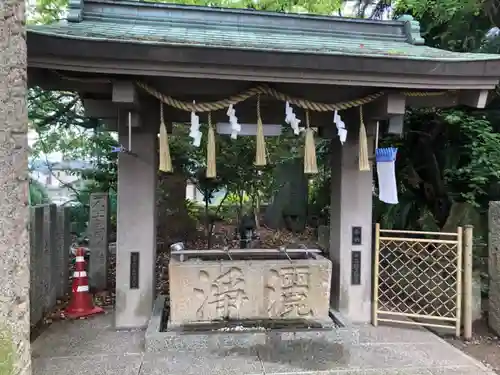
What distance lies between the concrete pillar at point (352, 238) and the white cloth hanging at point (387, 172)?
33 cm

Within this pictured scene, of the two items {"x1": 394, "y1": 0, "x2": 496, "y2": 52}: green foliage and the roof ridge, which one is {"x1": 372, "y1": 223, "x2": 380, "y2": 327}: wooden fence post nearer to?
the roof ridge

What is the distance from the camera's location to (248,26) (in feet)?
19.6

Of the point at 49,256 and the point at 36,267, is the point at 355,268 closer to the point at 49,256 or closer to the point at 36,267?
the point at 36,267

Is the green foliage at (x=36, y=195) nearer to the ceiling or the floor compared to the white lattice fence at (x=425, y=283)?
nearer to the ceiling

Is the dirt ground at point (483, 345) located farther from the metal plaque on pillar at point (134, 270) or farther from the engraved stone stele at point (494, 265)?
the metal plaque on pillar at point (134, 270)

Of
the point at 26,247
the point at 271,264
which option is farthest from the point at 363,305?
the point at 26,247

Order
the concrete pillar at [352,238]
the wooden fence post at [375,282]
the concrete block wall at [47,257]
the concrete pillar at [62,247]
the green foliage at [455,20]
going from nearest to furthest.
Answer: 1. the concrete block wall at [47,257]
2. the wooden fence post at [375,282]
3. the concrete pillar at [352,238]
4. the concrete pillar at [62,247]
5. the green foliage at [455,20]

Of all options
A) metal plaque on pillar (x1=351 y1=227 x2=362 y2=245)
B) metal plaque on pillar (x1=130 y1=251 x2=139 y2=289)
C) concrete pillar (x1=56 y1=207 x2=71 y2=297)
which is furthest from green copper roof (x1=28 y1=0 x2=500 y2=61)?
concrete pillar (x1=56 y1=207 x2=71 y2=297)

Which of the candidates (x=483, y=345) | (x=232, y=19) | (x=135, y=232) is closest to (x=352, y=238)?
(x=483, y=345)

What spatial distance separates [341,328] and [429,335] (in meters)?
1.37

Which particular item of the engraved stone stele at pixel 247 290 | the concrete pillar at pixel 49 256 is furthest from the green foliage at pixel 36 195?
the engraved stone stele at pixel 247 290

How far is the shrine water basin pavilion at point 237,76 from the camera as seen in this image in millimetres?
3996

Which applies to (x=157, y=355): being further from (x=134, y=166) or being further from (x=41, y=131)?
(x=41, y=131)

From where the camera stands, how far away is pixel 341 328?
4.83 metres
